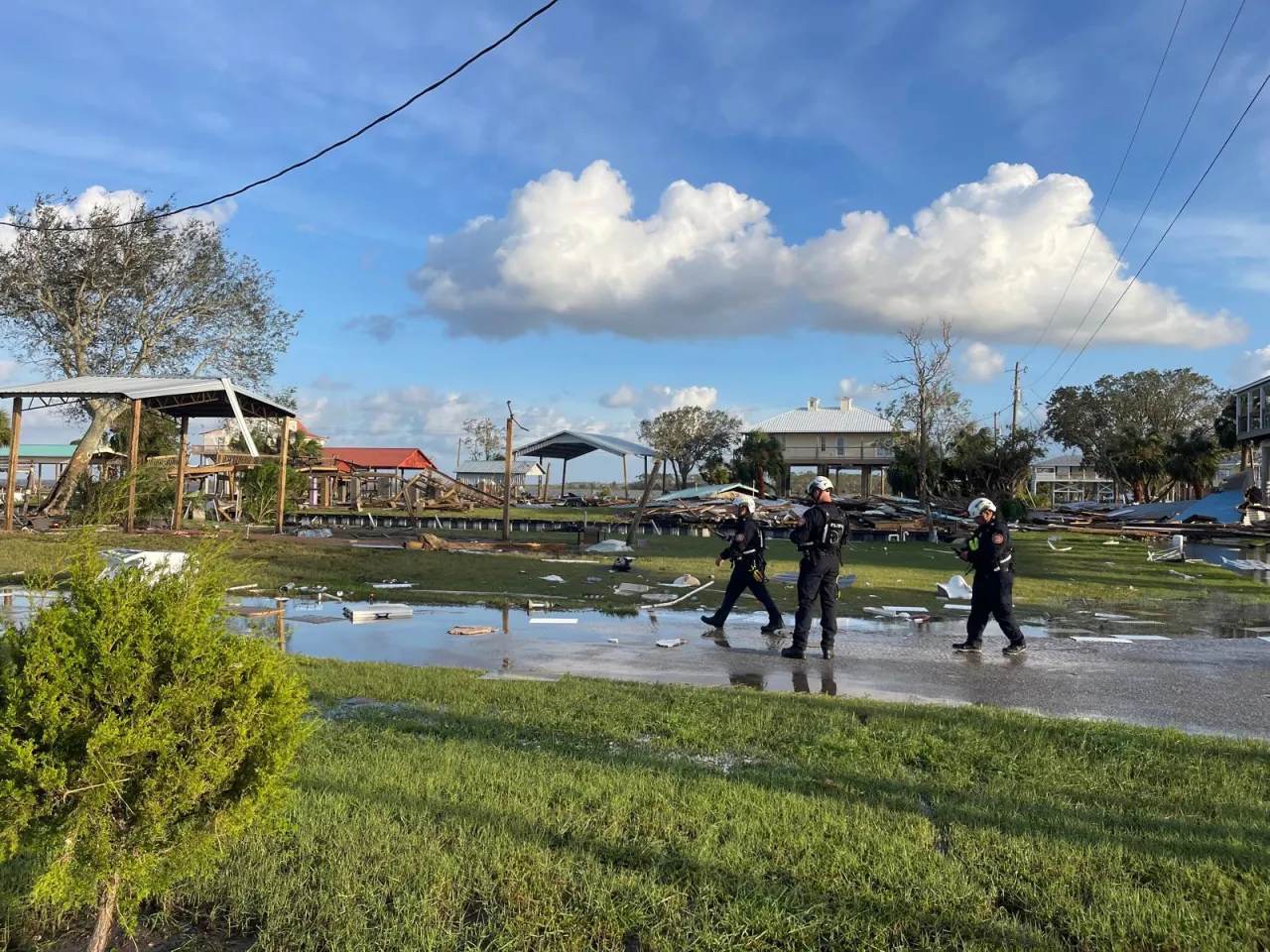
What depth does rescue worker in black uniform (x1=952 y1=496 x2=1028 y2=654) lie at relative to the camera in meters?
9.88

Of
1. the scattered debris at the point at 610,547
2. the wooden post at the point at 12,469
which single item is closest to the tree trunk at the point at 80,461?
the wooden post at the point at 12,469

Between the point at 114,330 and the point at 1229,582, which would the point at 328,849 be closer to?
the point at 1229,582

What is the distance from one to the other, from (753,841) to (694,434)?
73.7 meters

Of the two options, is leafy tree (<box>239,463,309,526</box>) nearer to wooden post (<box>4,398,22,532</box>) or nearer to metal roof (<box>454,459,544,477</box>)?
wooden post (<box>4,398,22,532</box>)

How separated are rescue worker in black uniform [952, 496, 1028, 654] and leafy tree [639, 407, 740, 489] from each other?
213 ft

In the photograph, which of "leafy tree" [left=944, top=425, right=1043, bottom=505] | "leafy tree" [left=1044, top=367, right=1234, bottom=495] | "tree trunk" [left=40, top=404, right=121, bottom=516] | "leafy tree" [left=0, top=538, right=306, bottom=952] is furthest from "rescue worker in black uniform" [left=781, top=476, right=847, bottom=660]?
"leafy tree" [left=1044, top=367, right=1234, bottom=495]

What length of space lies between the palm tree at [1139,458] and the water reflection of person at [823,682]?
5370 centimetres

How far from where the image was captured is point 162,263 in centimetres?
2944

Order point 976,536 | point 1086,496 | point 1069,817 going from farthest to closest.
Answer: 1. point 1086,496
2. point 976,536
3. point 1069,817

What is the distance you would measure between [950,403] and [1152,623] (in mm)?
34218

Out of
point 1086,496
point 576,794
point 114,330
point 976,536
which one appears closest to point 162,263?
point 114,330

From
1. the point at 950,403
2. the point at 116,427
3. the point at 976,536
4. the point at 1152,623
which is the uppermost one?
the point at 950,403

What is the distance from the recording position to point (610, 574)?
17156 millimetres

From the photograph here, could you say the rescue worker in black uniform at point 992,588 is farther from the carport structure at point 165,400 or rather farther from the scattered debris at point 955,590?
the carport structure at point 165,400
